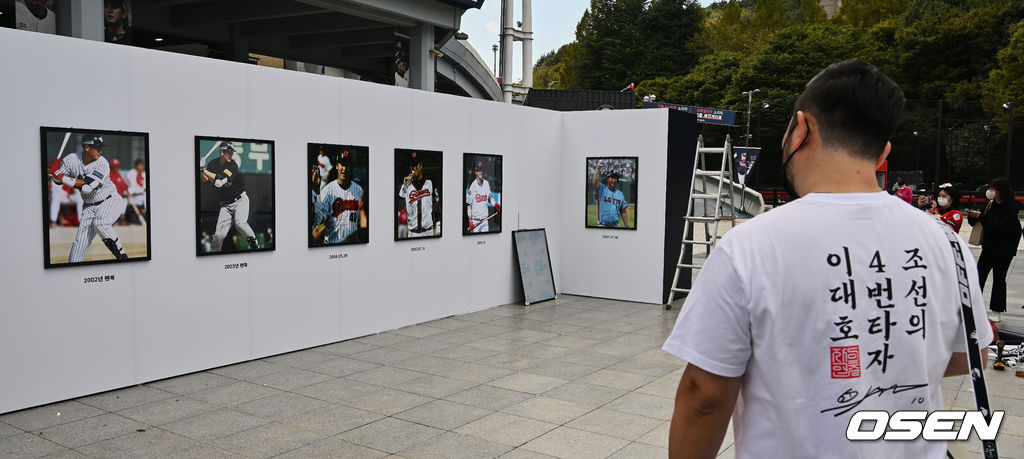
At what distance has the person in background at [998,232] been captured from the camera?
373 inches

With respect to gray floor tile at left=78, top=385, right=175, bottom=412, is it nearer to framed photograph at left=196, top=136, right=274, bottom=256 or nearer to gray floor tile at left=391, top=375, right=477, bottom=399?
framed photograph at left=196, top=136, right=274, bottom=256

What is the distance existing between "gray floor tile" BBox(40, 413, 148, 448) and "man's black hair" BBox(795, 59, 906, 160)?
544cm

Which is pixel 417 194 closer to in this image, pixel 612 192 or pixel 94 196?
pixel 612 192

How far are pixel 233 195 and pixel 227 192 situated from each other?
77 mm

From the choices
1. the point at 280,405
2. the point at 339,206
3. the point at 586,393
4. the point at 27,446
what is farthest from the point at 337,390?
the point at 339,206

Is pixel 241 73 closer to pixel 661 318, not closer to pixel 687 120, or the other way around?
pixel 661 318

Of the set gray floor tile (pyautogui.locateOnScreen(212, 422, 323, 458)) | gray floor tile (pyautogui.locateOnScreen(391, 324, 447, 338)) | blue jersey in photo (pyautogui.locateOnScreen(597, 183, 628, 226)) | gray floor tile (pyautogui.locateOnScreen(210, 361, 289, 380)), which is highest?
blue jersey in photo (pyautogui.locateOnScreen(597, 183, 628, 226))

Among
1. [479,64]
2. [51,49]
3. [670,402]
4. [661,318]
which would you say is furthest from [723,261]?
[479,64]

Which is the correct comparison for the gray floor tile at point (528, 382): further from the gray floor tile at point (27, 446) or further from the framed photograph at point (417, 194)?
the gray floor tile at point (27, 446)

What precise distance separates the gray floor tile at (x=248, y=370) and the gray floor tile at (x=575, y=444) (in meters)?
3.20

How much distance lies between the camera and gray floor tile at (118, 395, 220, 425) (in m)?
5.92

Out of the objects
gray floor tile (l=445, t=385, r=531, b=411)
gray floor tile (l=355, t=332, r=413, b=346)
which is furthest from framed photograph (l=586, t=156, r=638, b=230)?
gray floor tile (l=445, t=385, r=531, b=411)

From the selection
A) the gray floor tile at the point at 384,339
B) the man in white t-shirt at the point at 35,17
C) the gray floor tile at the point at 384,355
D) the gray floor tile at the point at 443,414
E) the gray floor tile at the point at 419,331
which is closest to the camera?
the gray floor tile at the point at 443,414

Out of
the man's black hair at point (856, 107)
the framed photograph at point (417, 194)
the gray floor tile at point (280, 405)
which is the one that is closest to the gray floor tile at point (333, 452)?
the gray floor tile at point (280, 405)
